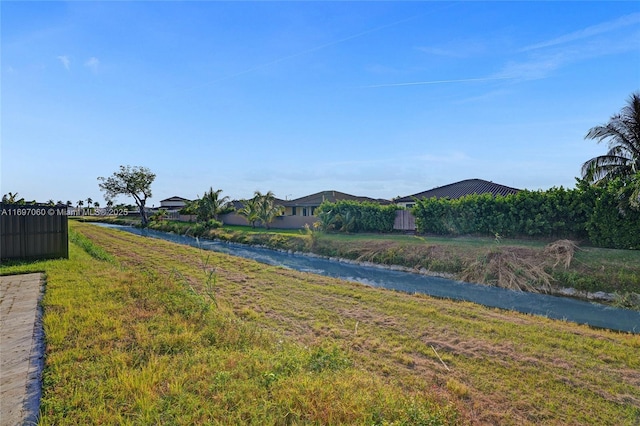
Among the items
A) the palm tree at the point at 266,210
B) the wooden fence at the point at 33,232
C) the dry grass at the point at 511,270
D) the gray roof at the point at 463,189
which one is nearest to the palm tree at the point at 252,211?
the palm tree at the point at 266,210

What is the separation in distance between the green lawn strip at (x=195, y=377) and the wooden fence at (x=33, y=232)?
19.5ft

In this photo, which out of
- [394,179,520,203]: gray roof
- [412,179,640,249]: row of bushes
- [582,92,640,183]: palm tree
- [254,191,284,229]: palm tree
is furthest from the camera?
[254,191,284,229]: palm tree

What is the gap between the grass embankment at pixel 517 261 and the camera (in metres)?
9.50

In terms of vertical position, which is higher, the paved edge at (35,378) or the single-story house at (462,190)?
the single-story house at (462,190)

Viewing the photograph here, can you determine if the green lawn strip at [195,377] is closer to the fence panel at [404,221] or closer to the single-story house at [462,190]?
the fence panel at [404,221]

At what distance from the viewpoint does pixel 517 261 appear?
37.7 ft

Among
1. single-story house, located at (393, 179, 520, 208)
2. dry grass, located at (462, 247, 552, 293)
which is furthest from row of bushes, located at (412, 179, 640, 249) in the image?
single-story house, located at (393, 179, 520, 208)

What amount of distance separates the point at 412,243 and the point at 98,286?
486 inches

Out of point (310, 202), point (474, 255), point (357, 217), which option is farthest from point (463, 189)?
point (310, 202)

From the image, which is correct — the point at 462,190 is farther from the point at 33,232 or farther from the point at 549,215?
the point at 33,232

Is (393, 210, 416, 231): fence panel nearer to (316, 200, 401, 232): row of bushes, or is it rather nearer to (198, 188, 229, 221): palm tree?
(316, 200, 401, 232): row of bushes

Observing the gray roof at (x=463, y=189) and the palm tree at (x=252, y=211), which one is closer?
the gray roof at (x=463, y=189)

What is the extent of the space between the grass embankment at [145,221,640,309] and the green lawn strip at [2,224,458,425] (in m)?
8.95

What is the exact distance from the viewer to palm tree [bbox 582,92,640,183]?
49.6ft
